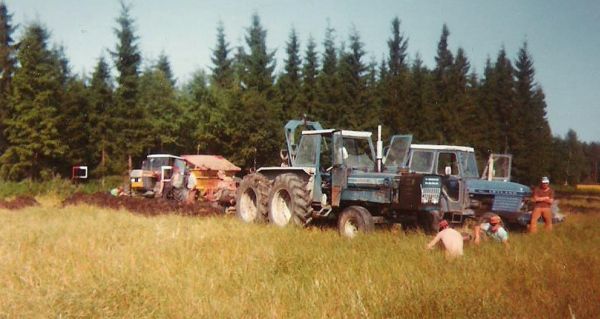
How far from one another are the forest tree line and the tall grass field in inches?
840

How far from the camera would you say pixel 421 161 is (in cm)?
1355

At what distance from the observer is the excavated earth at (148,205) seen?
49.2 feet

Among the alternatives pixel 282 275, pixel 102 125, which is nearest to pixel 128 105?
pixel 102 125

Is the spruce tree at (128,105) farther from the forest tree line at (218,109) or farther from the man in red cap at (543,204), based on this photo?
the man in red cap at (543,204)

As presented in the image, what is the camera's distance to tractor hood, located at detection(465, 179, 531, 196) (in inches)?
490

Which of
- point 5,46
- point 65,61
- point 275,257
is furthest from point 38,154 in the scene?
point 275,257

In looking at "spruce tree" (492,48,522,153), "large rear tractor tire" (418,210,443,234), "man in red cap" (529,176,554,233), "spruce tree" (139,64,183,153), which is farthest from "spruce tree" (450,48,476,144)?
"large rear tractor tire" (418,210,443,234)

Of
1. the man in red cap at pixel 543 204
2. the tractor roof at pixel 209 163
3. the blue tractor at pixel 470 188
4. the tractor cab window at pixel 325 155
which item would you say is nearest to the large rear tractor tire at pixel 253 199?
the tractor cab window at pixel 325 155

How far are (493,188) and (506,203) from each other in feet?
1.58

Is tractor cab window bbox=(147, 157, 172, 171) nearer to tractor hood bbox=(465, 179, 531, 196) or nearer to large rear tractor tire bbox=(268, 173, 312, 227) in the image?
large rear tractor tire bbox=(268, 173, 312, 227)

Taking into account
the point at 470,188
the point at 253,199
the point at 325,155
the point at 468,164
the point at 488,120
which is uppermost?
the point at 488,120

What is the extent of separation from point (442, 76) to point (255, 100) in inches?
759

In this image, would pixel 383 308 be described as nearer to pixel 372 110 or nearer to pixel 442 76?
pixel 372 110

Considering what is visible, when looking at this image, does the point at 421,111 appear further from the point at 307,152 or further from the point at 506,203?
the point at 307,152
